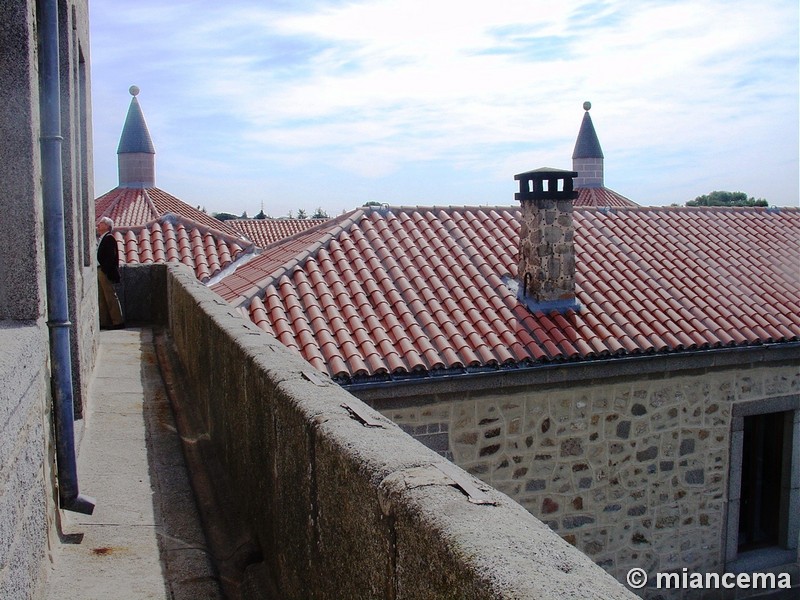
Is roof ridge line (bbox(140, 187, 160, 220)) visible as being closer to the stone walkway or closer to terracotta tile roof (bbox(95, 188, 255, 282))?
terracotta tile roof (bbox(95, 188, 255, 282))

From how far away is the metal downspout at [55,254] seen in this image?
115 inches

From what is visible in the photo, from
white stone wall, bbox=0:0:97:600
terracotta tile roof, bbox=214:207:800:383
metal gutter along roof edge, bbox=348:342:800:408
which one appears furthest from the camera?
terracotta tile roof, bbox=214:207:800:383

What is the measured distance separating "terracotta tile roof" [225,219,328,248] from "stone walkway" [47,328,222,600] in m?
24.6

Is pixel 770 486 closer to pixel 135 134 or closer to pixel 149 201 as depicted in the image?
pixel 149 201

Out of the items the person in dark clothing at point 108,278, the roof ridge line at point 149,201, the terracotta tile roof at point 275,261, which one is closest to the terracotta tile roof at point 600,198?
the roof ridge line at point 149,201

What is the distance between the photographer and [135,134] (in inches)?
923

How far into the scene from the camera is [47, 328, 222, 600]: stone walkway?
264 cm

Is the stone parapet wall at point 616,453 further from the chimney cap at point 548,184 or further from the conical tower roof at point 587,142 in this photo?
the conical tower roof at point 587,142

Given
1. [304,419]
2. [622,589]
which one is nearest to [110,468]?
[304,419]

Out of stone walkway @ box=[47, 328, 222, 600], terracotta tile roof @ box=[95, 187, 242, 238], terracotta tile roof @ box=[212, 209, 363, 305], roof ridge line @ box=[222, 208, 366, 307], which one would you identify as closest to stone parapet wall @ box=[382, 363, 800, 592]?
roof ridge line @ box=[222, 208, 366, 307]

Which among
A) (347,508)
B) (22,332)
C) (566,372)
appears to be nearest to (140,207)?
(566,372)

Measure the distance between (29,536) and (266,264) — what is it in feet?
24.9

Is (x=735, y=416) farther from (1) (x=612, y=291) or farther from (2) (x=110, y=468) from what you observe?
(2) (x=110, y=468)

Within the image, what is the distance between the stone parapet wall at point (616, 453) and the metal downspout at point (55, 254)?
4.05m
